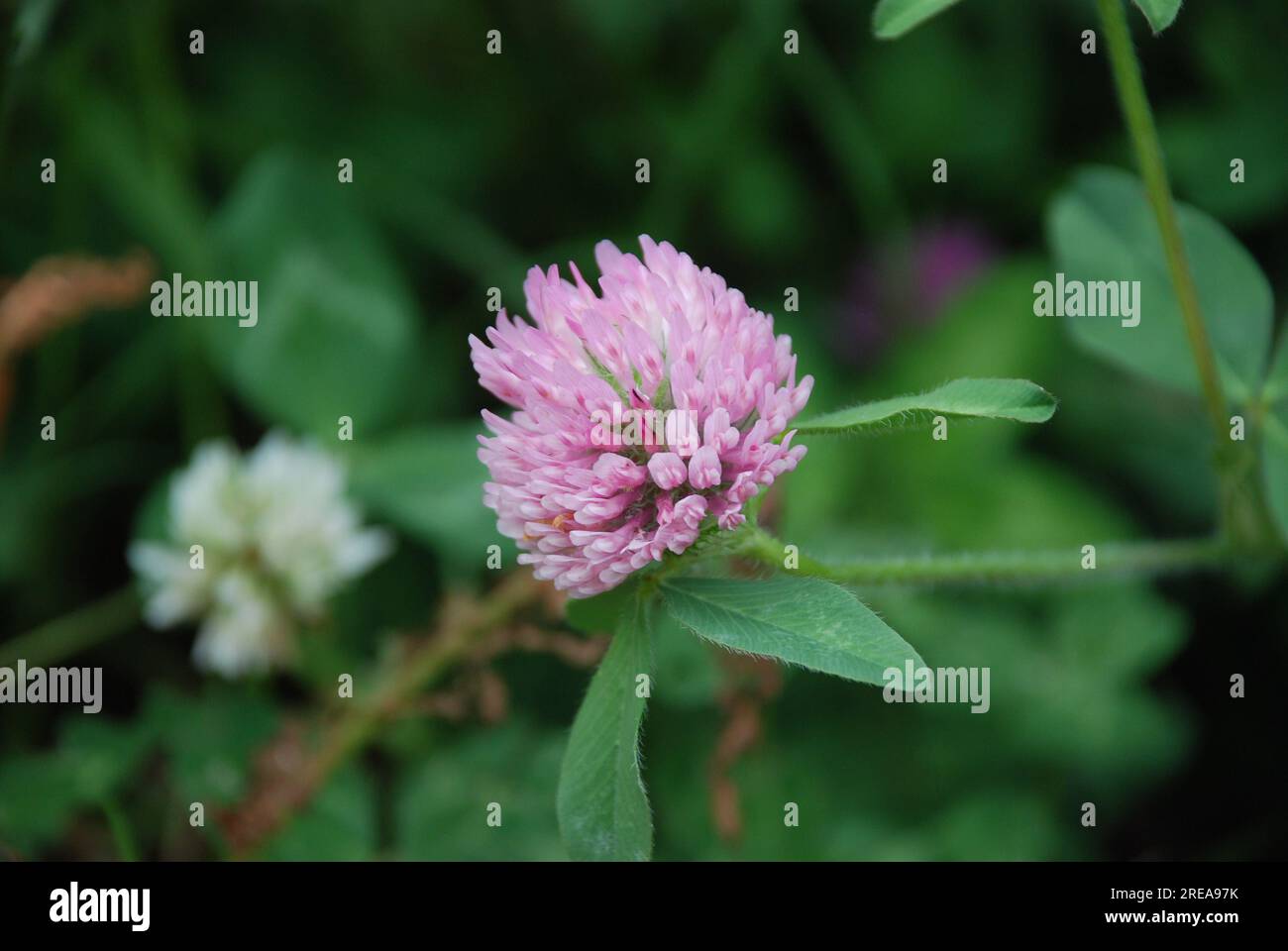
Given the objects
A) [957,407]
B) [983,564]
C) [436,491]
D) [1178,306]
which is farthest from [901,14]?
[436,491]

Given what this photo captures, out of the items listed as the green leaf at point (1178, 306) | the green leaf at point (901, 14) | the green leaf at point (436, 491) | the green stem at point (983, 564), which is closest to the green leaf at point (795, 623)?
the green stem at point (983, 564)

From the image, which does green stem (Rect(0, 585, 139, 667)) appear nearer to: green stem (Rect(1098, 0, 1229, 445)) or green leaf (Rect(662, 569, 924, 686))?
green leaf (Rect(662, 569, 924, 686))

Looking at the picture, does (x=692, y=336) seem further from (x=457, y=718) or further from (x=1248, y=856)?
(x=1248, y=856)

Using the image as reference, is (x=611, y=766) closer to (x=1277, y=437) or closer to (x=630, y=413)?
(x=630, y=413)

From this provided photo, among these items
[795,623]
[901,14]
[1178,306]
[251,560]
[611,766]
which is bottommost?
[611,766]

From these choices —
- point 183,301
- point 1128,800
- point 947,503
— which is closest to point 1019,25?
point 947,503
